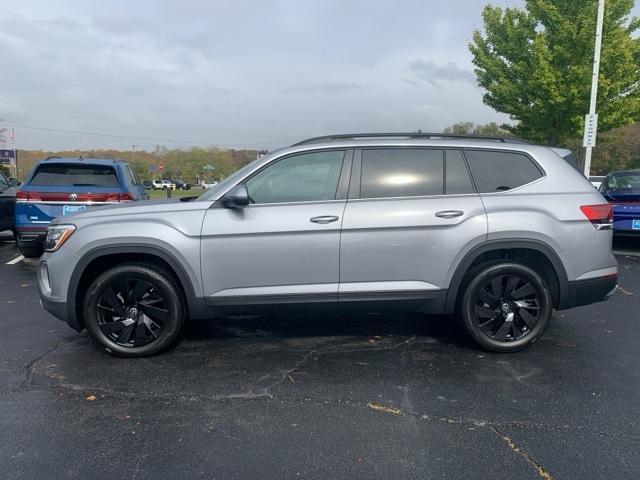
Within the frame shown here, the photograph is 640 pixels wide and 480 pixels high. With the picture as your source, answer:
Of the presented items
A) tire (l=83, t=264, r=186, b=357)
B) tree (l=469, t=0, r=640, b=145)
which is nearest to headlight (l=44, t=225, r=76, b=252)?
tire (l=83, t=264, r=186, b=357)

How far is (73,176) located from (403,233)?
6.34 m

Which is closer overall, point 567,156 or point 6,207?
point 567,156

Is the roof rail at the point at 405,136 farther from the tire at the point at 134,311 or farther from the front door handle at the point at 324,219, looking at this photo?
the tire at the point at 134,311

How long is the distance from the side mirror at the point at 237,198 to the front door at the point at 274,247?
0.07 meters

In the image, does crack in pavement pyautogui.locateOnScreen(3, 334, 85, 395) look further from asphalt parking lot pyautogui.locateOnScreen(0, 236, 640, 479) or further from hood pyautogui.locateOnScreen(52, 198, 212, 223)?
hood pyautogui.locateOnScreen(52, 198, 212, 223)

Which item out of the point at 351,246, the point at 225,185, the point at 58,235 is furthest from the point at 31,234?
the point at 351,246

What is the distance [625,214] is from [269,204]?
25.0ft

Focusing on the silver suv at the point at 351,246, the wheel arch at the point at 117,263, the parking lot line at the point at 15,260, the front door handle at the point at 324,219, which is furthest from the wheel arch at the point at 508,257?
the parking lot line at the point at 15,260

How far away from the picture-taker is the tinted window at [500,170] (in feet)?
13.9

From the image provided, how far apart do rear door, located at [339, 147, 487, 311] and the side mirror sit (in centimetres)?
80

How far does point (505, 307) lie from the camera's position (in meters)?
4.25

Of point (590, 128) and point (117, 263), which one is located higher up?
point (590, 128)

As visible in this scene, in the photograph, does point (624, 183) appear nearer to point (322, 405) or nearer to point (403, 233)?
point (403, 233)

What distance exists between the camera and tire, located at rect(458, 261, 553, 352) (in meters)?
4.19
